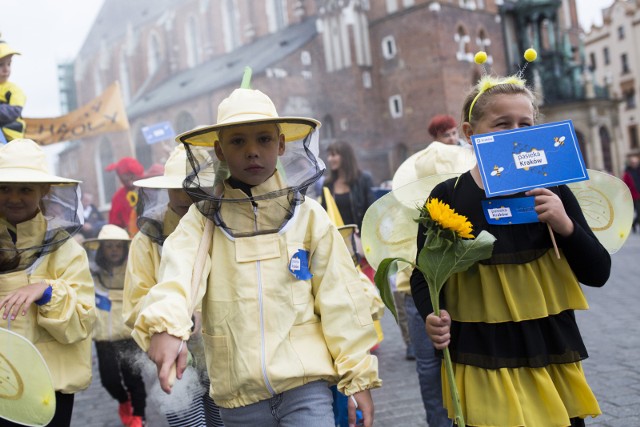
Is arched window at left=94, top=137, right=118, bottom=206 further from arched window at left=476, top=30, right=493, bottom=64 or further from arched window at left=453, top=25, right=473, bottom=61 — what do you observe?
arched window at left=476, top=30, right=493, bottom=64

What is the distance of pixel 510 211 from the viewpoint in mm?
2385

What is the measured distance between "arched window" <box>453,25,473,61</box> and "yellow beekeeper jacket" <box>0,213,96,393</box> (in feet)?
107

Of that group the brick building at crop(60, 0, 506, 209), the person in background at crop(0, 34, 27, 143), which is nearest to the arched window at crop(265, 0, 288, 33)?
the brick building at crop(60, 0, 506, 209)

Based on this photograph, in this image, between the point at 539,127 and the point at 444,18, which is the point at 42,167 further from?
the point at 444,18

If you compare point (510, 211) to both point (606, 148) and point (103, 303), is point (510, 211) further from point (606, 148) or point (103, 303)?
point (606, 148)

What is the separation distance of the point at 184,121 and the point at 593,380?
34701 millimetres

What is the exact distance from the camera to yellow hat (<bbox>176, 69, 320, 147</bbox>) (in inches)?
97.2

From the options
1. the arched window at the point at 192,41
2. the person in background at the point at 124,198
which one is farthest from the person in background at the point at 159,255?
the arched window at the point at 192,41

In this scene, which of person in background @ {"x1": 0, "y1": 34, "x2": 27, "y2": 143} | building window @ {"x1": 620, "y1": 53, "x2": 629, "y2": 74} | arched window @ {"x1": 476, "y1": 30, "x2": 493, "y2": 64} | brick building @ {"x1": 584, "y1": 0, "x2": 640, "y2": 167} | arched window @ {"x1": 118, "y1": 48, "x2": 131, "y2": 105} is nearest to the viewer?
person in background @ {"x1": 0, "y1": 34, "x2": 27, "y2": 143}

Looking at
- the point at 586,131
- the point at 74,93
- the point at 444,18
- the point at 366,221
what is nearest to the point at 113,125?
the point at 366,221

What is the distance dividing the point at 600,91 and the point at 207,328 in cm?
4241

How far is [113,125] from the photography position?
11.8 m

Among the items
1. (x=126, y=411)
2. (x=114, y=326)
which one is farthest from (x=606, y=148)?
(x=114, y=326)

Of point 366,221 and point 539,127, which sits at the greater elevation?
point 539,127
